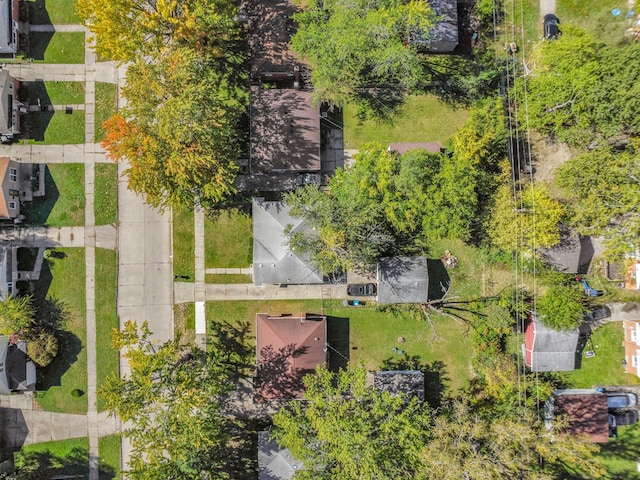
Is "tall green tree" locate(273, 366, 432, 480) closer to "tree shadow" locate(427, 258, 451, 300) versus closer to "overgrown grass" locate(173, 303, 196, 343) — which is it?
"tree shadow" locate(427, 258, 451, 300)

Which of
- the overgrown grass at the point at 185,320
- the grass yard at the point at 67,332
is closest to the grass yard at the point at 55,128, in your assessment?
the grass yard at the point at 67,332

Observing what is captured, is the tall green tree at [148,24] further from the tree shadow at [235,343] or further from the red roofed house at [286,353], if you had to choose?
the red roofed house at [286,353]

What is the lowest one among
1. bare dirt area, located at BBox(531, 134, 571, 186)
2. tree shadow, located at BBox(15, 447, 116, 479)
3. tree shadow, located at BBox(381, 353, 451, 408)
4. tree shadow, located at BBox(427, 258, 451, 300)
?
tree shadow, located at BBox(15, 447, 116, 479)

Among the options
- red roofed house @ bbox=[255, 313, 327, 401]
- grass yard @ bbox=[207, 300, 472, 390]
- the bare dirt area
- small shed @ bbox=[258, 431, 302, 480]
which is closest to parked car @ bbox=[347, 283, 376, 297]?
grass yard @ bbox=[207, 300, 472, 390]

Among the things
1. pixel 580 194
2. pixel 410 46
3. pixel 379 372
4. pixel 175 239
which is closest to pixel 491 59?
pixel 410 46

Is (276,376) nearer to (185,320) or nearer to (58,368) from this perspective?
(185,320)

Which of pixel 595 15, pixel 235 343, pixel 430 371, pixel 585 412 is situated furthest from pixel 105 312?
pixel 595 15
